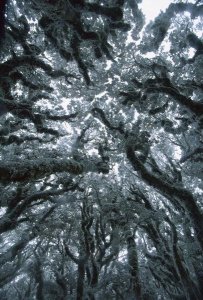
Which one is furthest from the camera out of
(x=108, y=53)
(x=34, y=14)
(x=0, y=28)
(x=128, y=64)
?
(x=128, y=64)

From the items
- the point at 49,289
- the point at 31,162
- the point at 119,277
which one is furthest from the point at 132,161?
the point at 49,289

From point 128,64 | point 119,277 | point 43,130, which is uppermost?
point 128,64

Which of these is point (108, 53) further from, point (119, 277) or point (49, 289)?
point (49, 289)

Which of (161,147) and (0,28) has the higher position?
(161,147)

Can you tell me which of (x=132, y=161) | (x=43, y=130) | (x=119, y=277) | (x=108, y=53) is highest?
(x=108, y=53)

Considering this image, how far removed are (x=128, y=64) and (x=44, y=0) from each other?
574 cm

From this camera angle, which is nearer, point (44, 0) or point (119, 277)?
point (44, 0)

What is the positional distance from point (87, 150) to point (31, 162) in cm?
943

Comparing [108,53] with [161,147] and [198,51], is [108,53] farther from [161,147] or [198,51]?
[161,147]

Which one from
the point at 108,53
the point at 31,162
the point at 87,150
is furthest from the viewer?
the point at 87,150

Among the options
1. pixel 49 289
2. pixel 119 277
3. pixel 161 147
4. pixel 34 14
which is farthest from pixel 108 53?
pixel 49 289

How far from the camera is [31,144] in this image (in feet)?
50.5

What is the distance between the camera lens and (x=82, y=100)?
1588cm

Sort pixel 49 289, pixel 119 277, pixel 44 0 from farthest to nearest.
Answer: pixel 49 289
pixel 119 277
pixel 44 0
